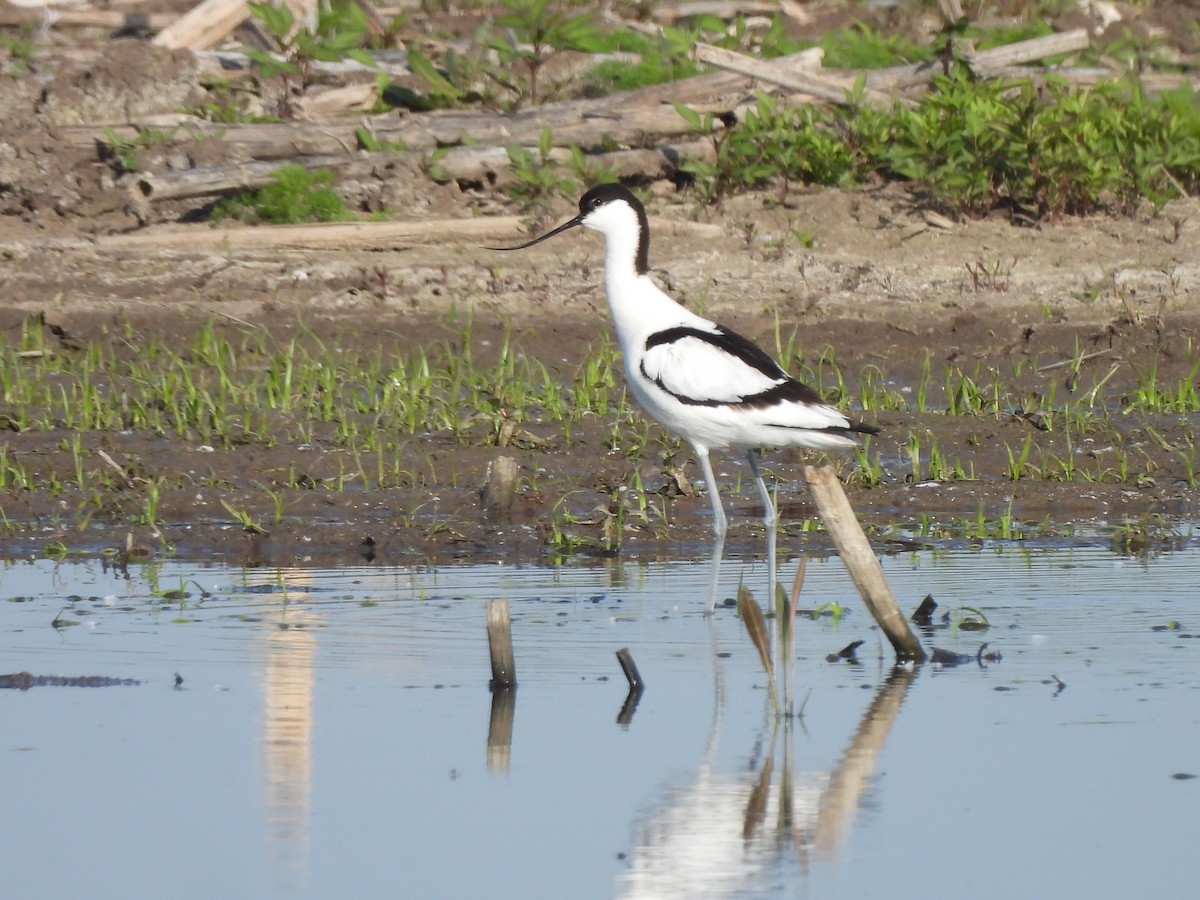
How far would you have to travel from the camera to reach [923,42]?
16938 millimetres

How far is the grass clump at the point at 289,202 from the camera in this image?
12750 millimetres

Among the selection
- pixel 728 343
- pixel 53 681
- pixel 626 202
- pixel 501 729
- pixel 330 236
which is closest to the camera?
pixel 501 729

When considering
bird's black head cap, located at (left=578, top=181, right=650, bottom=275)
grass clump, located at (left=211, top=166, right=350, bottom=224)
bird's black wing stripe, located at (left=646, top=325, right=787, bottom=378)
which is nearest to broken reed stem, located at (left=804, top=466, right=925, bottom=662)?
bird's black wing stripe, located at (left=646, top=325, right=787, bottom=378)

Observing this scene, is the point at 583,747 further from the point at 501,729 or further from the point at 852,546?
the point at 852,546

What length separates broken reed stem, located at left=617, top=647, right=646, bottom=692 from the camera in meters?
5.58

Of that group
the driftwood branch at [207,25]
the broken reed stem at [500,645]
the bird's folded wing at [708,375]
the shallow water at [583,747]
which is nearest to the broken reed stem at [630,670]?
the shallow water at [583,747]

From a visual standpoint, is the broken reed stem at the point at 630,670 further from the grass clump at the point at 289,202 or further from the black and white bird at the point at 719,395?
the grass clump at the point at 289,202

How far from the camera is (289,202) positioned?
41.8 ft

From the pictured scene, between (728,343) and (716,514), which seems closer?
(728,343)

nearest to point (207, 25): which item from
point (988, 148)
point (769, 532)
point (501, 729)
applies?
point (988, 148)

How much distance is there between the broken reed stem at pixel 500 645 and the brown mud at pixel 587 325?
7.15 ft

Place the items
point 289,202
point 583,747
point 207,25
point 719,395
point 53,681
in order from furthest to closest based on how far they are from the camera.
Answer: point 207,25, point 289,202, point 719,395, point 53,681, point 583,747

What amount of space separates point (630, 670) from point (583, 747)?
531 millimetres

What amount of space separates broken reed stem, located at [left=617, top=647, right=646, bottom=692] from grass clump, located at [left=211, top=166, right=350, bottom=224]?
7.54m
